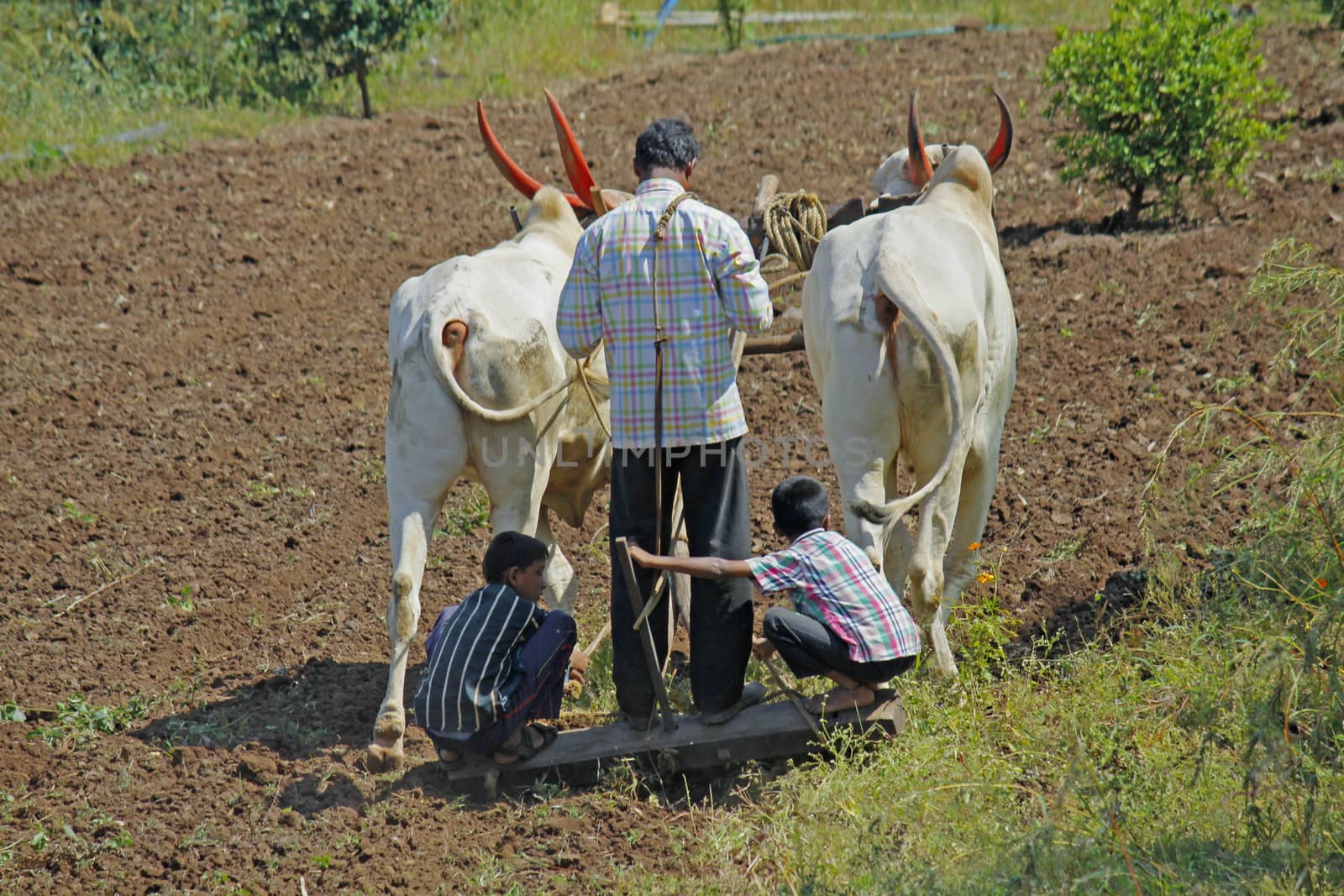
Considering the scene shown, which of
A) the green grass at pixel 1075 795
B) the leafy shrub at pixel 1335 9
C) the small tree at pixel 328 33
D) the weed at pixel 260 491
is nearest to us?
the green grass at pixel 1075 795

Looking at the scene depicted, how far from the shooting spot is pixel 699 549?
13.8 feet

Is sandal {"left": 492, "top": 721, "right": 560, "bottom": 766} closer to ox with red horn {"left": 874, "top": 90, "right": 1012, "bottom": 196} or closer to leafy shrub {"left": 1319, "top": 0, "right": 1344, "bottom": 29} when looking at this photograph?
ox with red horn {"left": 874, "top": 90, "right": 1012, "bottom": 196}

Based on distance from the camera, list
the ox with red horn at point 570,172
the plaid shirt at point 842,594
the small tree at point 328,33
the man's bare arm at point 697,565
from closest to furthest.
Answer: the man's bare arm at point 697,565, the plaid shirt at point 842,594, the ox with red horn at point 570,172, the small tree at point 328,33

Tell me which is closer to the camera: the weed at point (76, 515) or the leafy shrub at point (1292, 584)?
the leafy shrub at point (1292, 584)

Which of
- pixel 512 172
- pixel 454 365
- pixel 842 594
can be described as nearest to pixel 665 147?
pixel 454 365

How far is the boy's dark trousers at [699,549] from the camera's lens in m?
4.17

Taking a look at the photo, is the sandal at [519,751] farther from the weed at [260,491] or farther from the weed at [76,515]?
the weed at [76,515]

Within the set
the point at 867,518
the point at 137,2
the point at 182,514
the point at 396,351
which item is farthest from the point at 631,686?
the point at 137,2

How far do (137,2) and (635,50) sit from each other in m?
5.12

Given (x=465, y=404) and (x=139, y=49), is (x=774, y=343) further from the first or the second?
(x=139, y=49)

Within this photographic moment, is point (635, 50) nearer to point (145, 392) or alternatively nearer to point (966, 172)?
point (145, 392)

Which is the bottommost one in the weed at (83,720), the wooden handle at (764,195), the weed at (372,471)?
the weed at (83,720)

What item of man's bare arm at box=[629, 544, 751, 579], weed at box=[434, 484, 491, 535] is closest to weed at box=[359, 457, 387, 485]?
weed at box=[434, 484, 491, 535]

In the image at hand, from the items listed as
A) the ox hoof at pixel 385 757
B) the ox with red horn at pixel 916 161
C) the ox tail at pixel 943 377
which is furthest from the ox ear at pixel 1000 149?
the ox hoof at pixel 385 757
